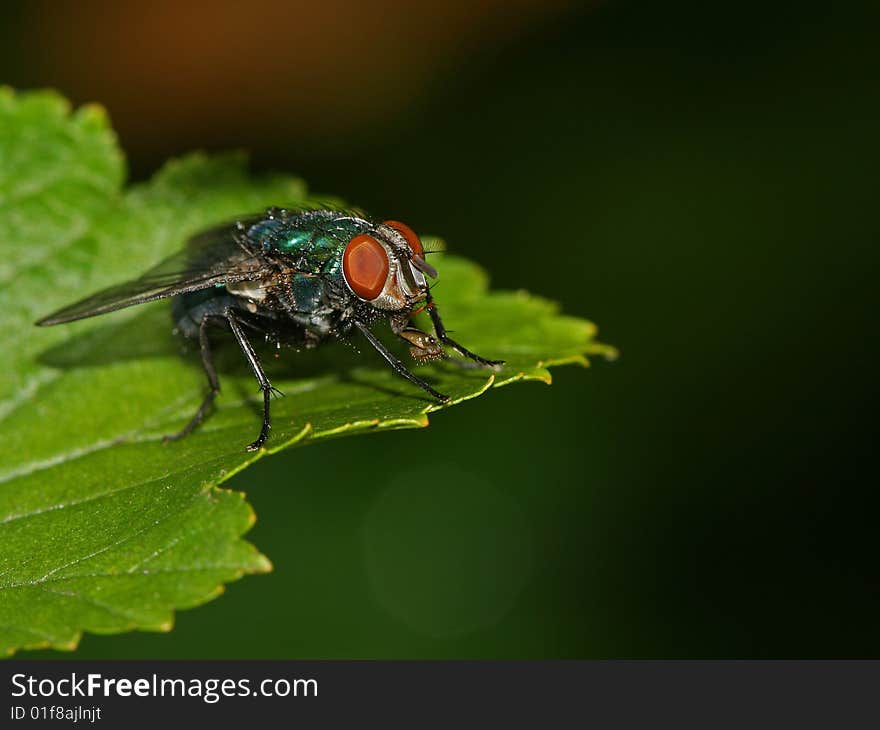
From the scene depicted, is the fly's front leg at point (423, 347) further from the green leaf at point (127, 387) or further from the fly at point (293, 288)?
the green leaf at point (127, 387)

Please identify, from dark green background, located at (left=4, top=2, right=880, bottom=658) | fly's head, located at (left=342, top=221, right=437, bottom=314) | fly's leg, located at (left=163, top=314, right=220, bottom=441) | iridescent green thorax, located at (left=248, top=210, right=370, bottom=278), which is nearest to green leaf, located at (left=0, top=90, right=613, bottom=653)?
fly's leg, located at (left=163, top=314, right=220, bottom=441)

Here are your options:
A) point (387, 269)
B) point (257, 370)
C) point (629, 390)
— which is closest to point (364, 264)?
point (387, 269)

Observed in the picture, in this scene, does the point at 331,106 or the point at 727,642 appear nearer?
the point at 727,642

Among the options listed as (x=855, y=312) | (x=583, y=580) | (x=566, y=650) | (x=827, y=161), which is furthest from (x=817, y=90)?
(x=566, y=650)

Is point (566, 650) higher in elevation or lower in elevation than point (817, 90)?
lower

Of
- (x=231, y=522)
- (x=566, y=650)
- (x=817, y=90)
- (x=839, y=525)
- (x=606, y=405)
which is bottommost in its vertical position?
(x=231, y=522)

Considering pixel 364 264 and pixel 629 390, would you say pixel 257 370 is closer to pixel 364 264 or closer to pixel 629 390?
pixel 364 264

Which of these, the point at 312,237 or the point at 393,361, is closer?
the point at 393,361

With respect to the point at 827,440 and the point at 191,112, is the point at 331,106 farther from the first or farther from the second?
the point at 827,440
